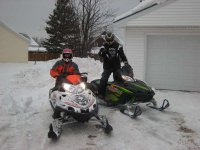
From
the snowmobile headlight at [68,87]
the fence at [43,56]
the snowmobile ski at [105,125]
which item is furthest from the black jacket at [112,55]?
the fence at [43,56]

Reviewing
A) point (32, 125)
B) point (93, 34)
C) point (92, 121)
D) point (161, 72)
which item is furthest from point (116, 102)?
point (93, 34)

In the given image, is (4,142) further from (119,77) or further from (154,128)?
(119,77)

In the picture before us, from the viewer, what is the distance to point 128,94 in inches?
317

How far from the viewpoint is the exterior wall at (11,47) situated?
1293 inches

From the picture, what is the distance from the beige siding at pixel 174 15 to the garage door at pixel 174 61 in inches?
23.9

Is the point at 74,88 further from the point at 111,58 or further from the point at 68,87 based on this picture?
the point at 111,58

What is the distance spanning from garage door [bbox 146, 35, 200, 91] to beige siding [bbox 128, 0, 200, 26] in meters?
0.61

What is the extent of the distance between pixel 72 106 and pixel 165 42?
7.16m

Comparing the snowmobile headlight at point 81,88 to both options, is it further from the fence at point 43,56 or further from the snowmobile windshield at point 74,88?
the fence at point 43,56

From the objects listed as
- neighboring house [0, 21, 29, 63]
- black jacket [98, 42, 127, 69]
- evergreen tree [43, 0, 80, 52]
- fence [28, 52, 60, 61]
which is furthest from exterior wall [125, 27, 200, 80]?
fence [28, 52, 60, 61]

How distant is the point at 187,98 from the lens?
10641 millimetres

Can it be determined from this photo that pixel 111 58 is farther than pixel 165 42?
No

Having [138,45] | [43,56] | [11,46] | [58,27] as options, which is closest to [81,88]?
[138,45]

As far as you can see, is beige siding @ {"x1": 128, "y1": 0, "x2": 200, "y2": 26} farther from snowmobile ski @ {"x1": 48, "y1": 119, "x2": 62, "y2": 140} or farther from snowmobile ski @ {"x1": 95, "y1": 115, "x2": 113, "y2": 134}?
snowmobile ski @ {"x1": 48, "y1": 119, "x2": 62, "y2": 140}
